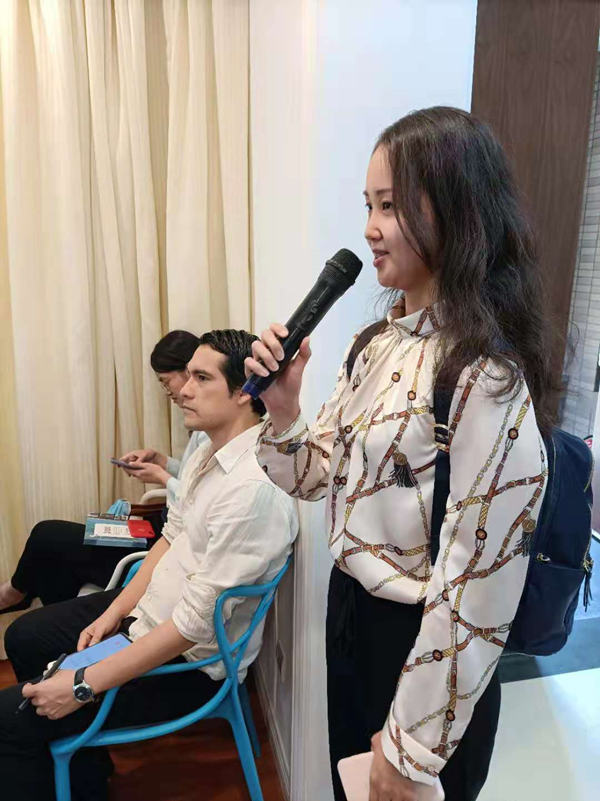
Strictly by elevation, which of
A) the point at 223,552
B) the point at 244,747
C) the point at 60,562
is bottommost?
the point at 244,747

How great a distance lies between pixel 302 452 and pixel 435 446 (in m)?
0.28

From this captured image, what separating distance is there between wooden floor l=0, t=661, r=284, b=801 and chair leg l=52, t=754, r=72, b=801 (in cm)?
43

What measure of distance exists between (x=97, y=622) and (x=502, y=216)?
1.33m

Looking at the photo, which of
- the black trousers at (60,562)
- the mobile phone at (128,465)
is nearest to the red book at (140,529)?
the black trousers at (60,562)

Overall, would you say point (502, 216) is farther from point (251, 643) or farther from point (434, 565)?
point (251, 643)

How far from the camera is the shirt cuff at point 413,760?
74 cm

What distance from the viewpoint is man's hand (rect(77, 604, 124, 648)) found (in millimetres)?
1534

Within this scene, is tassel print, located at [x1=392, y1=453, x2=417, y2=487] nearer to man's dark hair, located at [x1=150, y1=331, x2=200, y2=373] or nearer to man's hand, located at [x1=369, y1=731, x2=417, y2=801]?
man's hand, located at [x1=369, y1=731, x2=417, y2=801]

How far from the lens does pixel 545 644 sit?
33.9 inches

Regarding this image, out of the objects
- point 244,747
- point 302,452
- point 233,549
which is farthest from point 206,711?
point 302,452

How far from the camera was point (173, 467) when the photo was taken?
2.11 meters

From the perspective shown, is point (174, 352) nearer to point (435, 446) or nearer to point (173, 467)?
point (173, 467)

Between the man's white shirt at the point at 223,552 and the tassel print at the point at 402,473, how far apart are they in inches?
21.6

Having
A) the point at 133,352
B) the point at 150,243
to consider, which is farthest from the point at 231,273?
the point at 133,352
